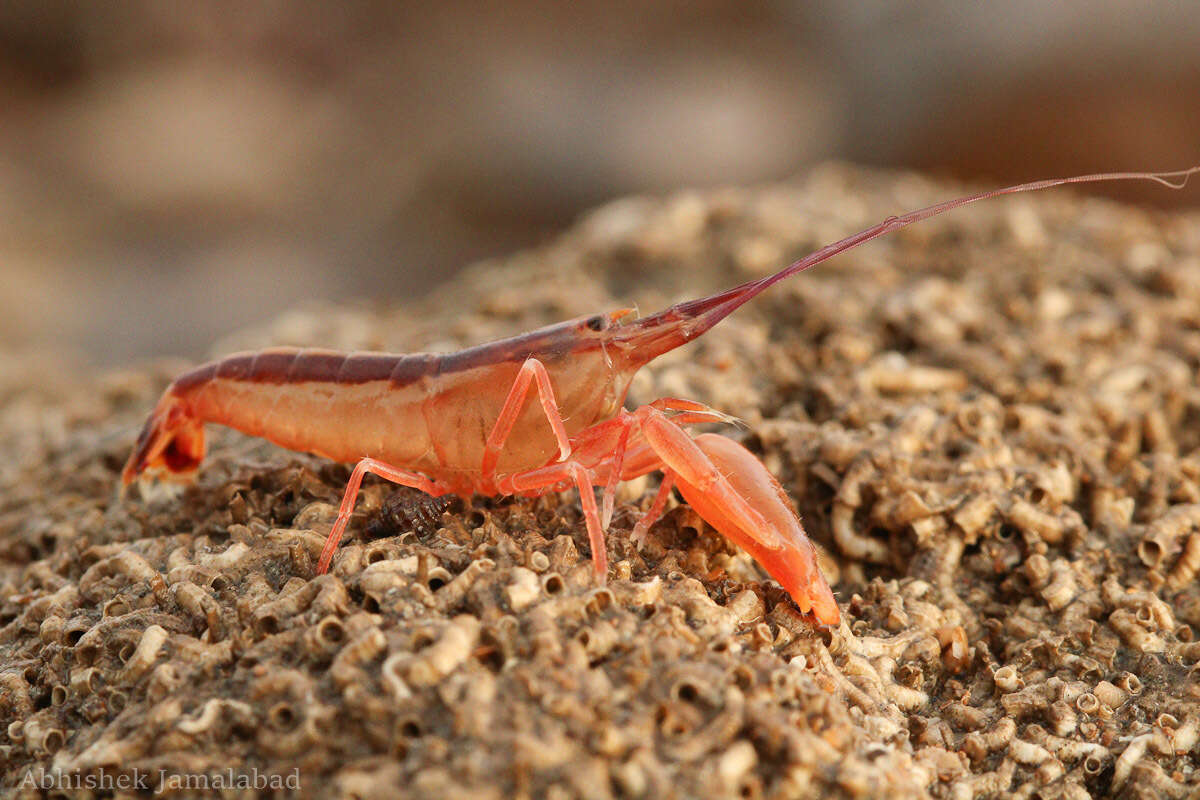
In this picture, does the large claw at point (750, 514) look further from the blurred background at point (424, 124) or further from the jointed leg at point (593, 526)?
the blurred background at point (424, 124)

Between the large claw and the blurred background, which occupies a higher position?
the blurred background

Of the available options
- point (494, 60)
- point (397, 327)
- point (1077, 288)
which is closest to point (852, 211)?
point (1077, 288)

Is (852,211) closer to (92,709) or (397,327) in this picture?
(397,327)

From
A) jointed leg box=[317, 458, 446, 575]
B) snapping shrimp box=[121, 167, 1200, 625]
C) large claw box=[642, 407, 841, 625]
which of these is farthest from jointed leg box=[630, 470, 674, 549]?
jointed leg box=[317, 458, 446, 575]

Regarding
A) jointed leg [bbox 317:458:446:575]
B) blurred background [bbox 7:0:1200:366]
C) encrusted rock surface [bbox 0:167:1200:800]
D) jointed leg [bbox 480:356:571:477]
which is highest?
blurred background [bbox 7:0:1200:366]

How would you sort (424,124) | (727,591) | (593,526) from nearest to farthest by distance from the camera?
(593,526) → (727,591) → (424,124)

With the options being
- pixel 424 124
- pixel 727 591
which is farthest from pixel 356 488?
pixel 424 124

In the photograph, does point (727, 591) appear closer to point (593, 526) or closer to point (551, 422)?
point (593, 526)

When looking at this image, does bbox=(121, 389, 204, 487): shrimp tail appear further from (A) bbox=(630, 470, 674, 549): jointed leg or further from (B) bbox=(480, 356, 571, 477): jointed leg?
(A) bbox=(630, 470, 674, 549): jointed leg
